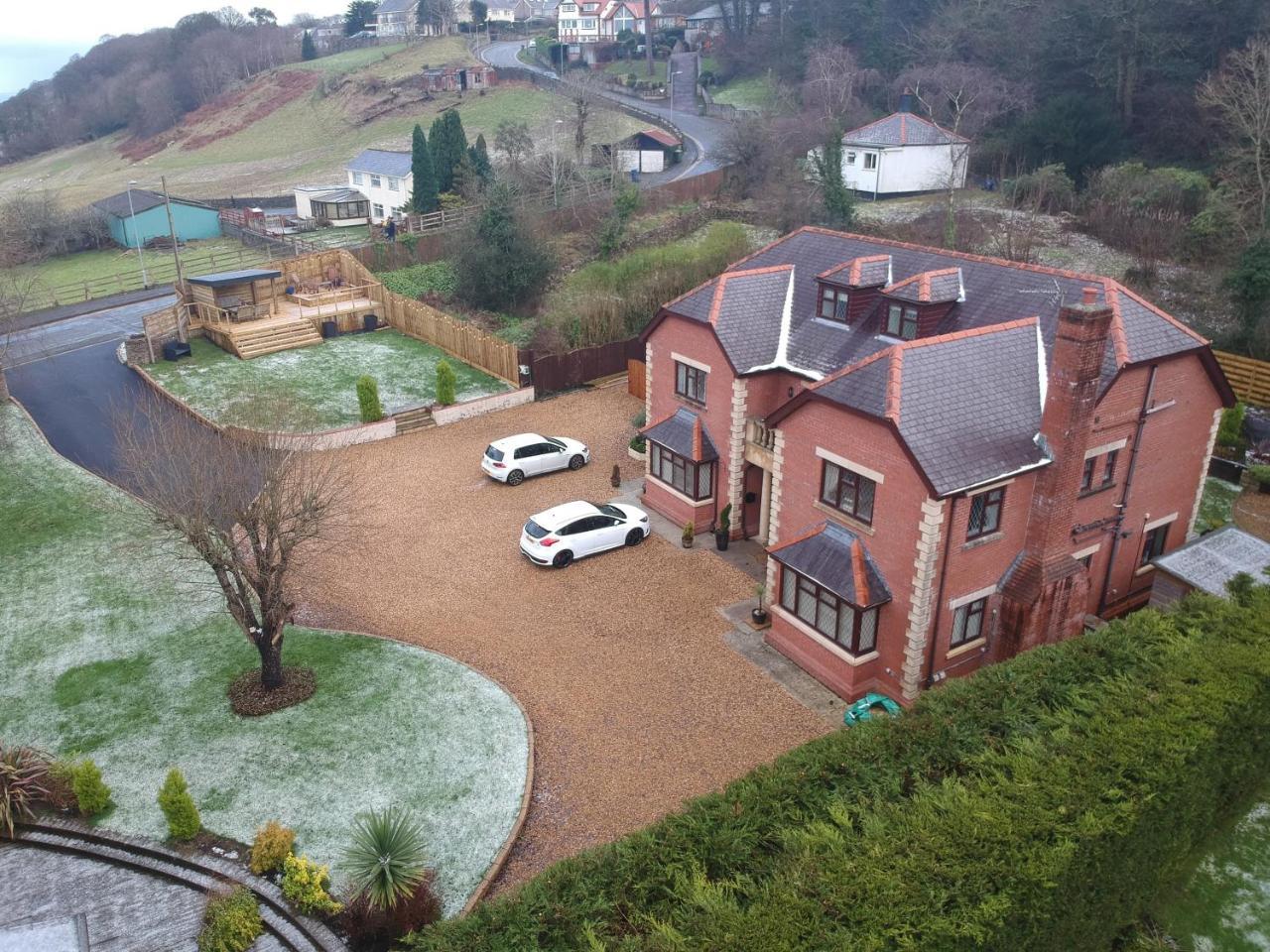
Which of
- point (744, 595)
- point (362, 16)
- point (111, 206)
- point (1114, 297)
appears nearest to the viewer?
point (1114, 297)

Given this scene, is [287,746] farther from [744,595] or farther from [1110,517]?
[1110,517]

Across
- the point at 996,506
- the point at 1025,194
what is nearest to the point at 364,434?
the point at 996,506

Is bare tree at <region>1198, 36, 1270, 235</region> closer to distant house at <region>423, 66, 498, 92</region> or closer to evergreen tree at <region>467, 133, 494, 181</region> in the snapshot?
evergreen tree at <region>467, 133, 494, 181</region>

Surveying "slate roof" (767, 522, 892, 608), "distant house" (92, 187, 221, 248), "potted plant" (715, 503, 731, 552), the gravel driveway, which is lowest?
the gravel driveway

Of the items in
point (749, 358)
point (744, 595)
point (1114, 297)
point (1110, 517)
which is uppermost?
point (1114, 297)

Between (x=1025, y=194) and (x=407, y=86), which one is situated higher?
(x=407, y=86)

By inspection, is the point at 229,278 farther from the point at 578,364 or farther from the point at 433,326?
the point at 578,364

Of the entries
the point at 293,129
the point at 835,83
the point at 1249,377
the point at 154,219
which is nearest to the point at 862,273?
the point at 1249,377

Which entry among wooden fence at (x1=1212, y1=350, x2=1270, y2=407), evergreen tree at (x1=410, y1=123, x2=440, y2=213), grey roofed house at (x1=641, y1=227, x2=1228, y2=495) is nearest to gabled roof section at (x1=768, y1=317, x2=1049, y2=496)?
grey roofed house at (x1=641, y1=227, x2=1228, y2=495)

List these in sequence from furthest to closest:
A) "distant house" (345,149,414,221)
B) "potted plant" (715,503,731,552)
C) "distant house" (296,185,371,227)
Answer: "distant house" (296,185,371,227) → "distant house" (345,149,414,221) → "potted plant" (715,503,731,552)
